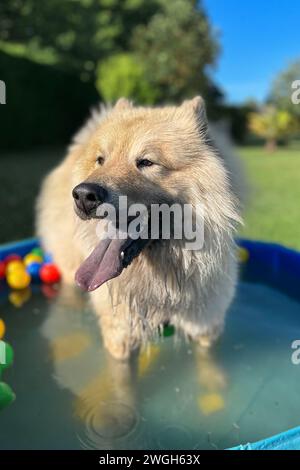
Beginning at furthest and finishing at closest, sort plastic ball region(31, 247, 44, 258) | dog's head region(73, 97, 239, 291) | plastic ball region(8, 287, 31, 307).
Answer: plastic ball region(31, 247, 44, 258), plastic ball region(8, 287, 31, 307), dog's head region(73, 97, 239, 291)

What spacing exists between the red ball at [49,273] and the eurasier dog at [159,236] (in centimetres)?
146

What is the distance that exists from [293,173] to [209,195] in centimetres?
960

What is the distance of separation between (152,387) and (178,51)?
16512 millimetres

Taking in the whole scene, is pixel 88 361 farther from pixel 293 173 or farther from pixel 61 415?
pixel 293 173

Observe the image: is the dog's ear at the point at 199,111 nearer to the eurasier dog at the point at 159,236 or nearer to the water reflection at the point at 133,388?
the eurasier dog at the point at 159,236

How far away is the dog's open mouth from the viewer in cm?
191

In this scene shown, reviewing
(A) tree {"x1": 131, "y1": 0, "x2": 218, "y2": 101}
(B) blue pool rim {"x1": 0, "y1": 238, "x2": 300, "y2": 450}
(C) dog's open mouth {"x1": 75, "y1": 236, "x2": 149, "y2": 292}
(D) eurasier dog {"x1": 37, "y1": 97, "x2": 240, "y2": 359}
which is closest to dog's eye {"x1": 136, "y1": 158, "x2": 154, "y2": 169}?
(D) eurasier dog {"x1": 37, "y1": 97, "x2": 240, "y2": 359}

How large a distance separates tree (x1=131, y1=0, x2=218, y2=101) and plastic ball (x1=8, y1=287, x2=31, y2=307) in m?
14.0

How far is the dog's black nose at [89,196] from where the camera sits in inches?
66.2

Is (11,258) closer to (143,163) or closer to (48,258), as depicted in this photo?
(48,258)

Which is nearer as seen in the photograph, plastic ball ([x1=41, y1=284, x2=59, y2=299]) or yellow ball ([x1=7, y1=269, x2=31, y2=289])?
yellow ball ([x1=7, y1=269, x2=31, y2=289])

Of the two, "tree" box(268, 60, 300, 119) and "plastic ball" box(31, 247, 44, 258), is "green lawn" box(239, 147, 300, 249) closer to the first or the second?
"plastic ball" box(31, 247, 44, 258)

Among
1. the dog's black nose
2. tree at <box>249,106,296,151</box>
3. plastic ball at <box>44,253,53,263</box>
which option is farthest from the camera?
tree at <box>249,106,296,151</box>

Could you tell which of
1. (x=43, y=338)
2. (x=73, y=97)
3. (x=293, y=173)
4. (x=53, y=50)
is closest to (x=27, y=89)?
(x=73, y=97)
